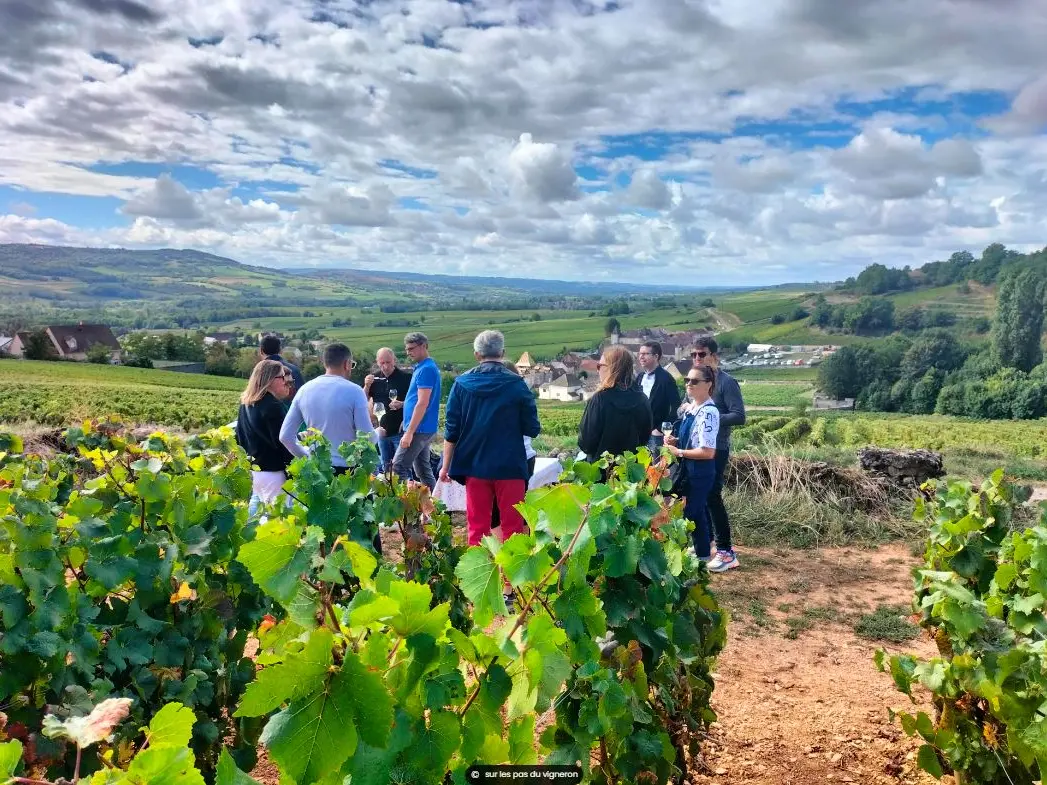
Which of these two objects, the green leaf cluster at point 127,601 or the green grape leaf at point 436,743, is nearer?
the green grape leaf at point 436,743

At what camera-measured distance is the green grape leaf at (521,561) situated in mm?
1575

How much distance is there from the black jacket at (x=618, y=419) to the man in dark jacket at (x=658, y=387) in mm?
1206

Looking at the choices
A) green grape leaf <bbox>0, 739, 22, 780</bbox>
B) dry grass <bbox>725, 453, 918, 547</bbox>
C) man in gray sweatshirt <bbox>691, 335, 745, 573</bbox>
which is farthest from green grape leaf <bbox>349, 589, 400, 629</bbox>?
dry grass <bbox>725, 453, 918, 547</bbox>

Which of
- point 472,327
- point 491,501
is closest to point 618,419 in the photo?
point 491,501

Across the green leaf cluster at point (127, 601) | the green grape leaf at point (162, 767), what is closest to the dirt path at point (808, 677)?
the green leaf cluster at point (127, 601)

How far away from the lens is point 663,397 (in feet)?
20.4

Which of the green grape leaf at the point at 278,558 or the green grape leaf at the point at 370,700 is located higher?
the green grape leaf at the point at 278,558

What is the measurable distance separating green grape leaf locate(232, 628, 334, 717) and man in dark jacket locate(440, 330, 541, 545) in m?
3.59

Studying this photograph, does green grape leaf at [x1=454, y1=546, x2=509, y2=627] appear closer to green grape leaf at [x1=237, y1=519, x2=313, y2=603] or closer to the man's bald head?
green grape leaf at [x1=237, y1=519, x2=313, y2=603]

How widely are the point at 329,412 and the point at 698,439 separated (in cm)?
275

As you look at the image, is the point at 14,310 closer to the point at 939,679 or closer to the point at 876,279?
the point at 876,279

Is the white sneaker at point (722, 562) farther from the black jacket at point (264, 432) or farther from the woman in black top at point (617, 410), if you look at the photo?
the black jacket at point (264, 432)

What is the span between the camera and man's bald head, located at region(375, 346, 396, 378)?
6.82 meters

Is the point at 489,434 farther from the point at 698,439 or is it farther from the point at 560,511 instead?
the point at 560,511
